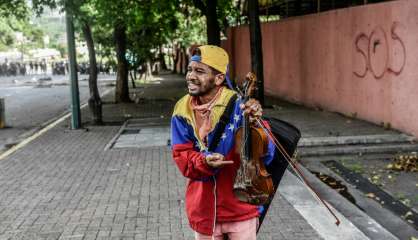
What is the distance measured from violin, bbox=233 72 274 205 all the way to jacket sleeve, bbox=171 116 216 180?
0.17 meters

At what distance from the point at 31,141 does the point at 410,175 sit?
7928mm

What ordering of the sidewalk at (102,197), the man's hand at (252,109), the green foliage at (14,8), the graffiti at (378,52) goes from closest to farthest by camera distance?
the man's hand at (252,109)
the sidewalk at (102,197)
the graffiti at (378,52)
the green foliage at (14,8)

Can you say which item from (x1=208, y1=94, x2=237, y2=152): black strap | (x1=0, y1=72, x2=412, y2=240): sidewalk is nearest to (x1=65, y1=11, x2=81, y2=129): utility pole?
(x1=0, y1=72, x2=412, y2=240): sidewalk

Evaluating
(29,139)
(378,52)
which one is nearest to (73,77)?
(29,139)

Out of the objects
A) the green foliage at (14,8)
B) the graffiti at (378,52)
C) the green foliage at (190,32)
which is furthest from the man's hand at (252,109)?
the green foliage at (190,32)

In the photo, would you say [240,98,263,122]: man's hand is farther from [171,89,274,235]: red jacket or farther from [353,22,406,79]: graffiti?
[353,22,406,79]: graffiti

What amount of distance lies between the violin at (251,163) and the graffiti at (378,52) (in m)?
9.12

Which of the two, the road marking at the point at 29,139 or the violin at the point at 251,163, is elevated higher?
the violin at the point at 251,163

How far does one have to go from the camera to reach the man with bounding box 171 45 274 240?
3275 mm

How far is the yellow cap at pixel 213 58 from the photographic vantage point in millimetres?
3289

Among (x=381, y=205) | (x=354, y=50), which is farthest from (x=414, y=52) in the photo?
(x=381, y=205)

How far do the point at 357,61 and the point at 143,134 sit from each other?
5151 mm

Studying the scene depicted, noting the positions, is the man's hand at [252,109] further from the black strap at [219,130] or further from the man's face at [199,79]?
the man's face at [199,79]

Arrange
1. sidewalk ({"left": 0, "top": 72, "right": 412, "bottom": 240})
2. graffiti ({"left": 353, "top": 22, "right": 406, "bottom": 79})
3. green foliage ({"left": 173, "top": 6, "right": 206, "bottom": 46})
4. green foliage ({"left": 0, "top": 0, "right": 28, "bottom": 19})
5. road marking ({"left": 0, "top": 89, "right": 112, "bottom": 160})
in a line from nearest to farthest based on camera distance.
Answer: sidewalk ({"left": 0, "top": 72, "right": 412, "bottom": 240})
road marking ({"left": 0, "top": 89, "right": 112, "bottom": 160})
graffiti ({"left": 353, "top": 22, "right": 406, "bottom": 79})
green foliage ({"left": 0, "top": 0, "right": 28, "bottom": 19})
green foliage ({"left": 173, "top": 6, "right": 206, "bottom": 46})
